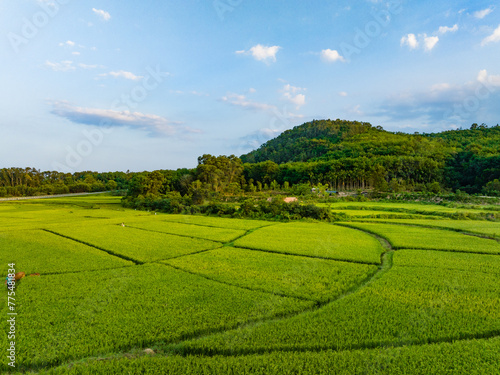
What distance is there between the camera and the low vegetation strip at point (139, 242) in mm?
19141

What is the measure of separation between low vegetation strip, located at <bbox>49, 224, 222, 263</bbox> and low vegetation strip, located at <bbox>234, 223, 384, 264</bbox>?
13.1ft

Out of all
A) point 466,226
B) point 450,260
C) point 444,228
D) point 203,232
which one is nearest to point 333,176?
point 444,228

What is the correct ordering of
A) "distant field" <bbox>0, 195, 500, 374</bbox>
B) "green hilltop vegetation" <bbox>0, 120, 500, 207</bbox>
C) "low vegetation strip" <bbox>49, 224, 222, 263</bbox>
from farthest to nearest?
"green hilltop vegetation" <bbox>0, 120, 500, 207</bbox> → "low vegetation strip" <bbox>49, 224, 222, 263</bbox> → "distant field" <bbox>0, 195, 500, 374</bbox>

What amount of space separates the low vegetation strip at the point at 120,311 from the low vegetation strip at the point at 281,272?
1.00 m

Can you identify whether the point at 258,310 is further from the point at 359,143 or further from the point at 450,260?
the point at 359,143

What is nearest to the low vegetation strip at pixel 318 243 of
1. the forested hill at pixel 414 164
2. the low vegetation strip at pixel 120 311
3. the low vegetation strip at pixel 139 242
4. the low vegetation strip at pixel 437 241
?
the low vegetation strip at pixel 437 241

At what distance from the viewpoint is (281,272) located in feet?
48.7

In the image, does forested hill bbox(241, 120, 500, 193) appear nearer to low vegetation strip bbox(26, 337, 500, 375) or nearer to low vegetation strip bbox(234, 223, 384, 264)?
low vegetation strip bbox(234, 223, 384, 264)

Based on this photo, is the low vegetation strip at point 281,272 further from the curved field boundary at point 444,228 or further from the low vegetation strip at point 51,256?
the curved field boundary at point 444,228

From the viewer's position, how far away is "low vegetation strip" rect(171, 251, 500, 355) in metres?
8.02

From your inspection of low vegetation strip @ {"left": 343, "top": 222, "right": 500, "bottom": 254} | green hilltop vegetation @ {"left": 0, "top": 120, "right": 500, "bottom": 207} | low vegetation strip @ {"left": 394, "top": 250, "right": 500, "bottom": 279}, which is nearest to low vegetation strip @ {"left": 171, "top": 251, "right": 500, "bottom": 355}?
low vegetation strip @ {"left": 394, "top": 250, "right": 500, "bottom": 279}

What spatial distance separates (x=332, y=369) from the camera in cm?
686

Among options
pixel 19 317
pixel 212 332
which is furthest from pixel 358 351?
pixel 19 317

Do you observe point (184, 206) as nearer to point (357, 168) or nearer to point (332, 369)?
point (332, 369)
